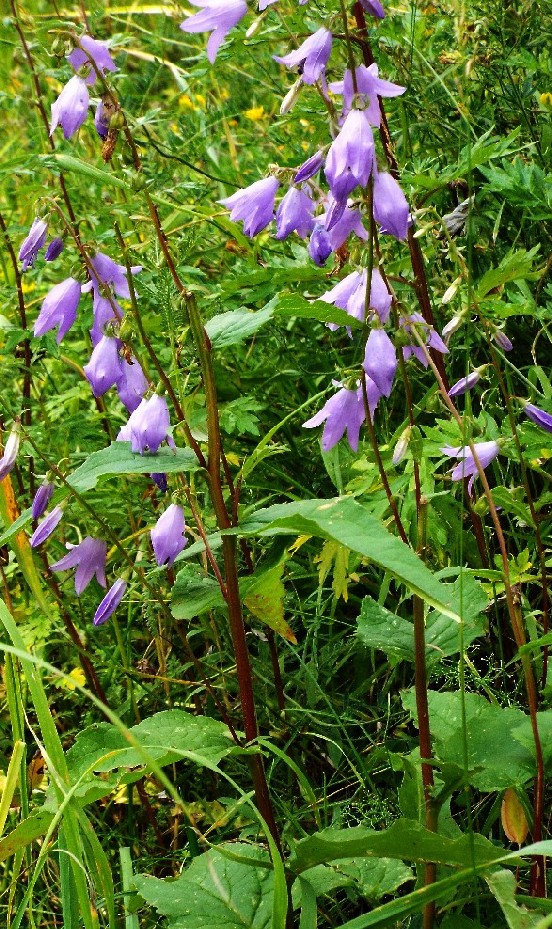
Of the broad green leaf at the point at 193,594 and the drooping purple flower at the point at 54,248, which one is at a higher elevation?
the drooping purple flower at the point at 54,248

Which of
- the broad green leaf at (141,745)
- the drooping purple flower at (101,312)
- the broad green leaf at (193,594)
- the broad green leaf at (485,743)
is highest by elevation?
the drooping purple flower at (101,312)

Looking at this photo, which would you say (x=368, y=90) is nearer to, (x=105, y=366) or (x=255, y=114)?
(x=105, y=366)

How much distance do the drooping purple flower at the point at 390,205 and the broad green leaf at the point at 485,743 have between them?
0.68 meters

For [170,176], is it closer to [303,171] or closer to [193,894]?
[303,171]

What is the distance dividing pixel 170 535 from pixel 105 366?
11.7 inches

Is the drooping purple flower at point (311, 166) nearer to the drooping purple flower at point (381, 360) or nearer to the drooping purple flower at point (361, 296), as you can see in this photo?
the drooping purple flower at point (361, 296)

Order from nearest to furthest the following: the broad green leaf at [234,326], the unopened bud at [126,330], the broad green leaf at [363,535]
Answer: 1. the broad green leaf at [363,535]
2. the broad green leaf at [234,326]
3. the unopened bud at [126,330]

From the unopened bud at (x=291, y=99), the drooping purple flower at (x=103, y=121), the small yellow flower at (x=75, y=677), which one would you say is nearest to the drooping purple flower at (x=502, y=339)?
the unopened bud at (x=291, y=99)

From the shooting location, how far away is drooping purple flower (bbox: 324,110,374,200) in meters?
1.22

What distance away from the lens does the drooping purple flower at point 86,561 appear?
1723 mm

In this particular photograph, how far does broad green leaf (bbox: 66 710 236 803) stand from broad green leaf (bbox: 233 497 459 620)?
11.7 inches

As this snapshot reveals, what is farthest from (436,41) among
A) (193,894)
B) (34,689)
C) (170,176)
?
(193,894)

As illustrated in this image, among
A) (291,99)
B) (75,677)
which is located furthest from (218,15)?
(75,677)

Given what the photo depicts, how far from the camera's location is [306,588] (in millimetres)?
2178
